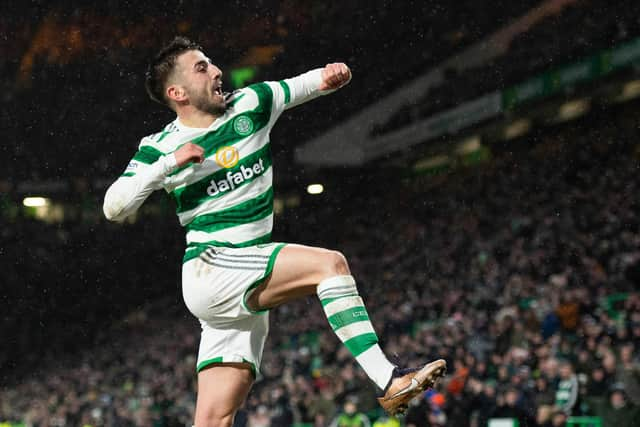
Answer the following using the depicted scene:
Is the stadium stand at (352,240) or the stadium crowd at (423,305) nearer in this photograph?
the stadium crowd at (423,305)

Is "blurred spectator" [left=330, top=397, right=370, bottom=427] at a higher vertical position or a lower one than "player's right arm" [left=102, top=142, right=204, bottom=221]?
lower

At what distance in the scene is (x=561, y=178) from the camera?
20.9 metres

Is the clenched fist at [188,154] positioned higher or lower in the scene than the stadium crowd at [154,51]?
lower

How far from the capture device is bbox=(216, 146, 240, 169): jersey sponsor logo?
14.3ft

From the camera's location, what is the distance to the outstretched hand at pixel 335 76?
448 centimetres

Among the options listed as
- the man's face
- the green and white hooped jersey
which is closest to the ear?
the man's face

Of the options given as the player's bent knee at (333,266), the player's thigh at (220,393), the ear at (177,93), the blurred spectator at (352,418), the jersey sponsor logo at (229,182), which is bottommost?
the blurred spectator at (352,418)

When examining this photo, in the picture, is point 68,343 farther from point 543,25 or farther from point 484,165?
point 543,25

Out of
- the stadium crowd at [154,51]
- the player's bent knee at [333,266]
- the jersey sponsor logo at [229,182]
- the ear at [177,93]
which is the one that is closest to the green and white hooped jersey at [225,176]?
the jersey sponsor logo at [229,182]

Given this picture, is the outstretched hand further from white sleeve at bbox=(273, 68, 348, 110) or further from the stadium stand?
the stadium stand

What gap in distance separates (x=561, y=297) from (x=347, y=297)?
10.5 m

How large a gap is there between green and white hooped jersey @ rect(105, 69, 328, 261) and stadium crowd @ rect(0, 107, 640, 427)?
94cm

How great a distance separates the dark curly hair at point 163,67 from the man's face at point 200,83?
0.11ft

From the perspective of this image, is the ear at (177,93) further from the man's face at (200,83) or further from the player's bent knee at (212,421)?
the player's bent knee at (212,421)
